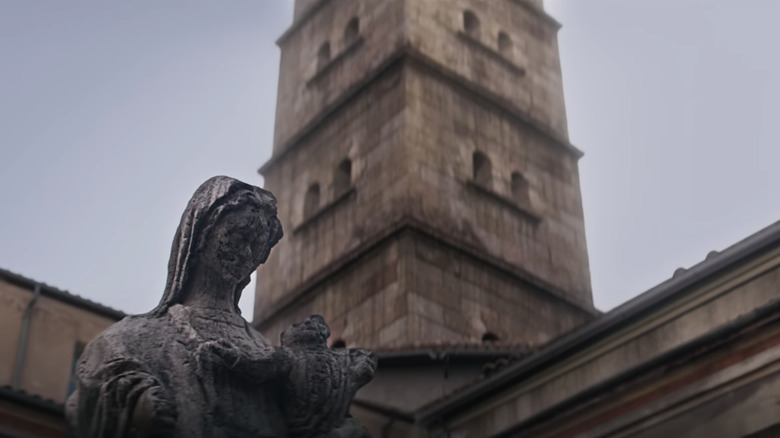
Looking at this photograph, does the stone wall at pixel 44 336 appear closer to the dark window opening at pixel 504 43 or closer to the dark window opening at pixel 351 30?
the dark window opening at pixel 351 30

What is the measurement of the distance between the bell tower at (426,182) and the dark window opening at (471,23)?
0.05 meters

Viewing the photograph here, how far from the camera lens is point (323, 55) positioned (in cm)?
3528

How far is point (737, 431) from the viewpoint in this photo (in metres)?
14.6

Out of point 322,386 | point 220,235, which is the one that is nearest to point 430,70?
point 220,235

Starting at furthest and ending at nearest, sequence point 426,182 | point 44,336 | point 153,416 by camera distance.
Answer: point 426,182, point 44,336, point 153,416

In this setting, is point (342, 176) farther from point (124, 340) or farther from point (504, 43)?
point (124, 340)

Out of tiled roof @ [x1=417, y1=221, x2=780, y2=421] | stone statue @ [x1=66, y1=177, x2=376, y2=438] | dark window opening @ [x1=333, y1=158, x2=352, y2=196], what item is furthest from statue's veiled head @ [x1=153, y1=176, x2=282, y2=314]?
dark window opening @ [x1=333, y1=158, x2=352, y2=196]

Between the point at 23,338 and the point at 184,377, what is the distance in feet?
44.9

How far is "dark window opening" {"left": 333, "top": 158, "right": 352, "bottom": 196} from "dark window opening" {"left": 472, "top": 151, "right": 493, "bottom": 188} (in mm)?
2744

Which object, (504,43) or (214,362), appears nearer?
(214,362)

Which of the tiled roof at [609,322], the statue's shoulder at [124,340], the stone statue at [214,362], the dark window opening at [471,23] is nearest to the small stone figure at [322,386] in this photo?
the stone statue at [214,362]

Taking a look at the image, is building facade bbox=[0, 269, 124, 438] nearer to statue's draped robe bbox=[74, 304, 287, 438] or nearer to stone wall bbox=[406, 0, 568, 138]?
statue's draped robe bbox=[74, 304, 287, 438]

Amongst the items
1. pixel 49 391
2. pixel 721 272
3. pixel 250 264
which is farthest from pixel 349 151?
pixel 250 264

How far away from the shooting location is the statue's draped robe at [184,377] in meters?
5.34
